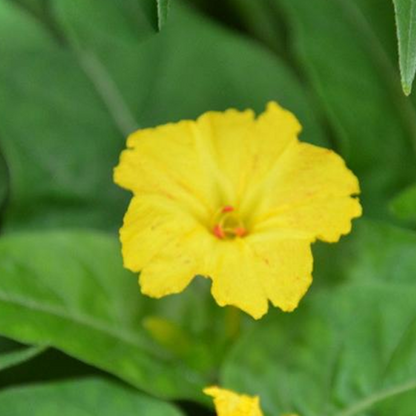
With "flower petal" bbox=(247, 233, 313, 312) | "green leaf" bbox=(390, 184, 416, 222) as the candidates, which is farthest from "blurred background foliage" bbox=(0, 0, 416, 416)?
"flower petal" bbox=(247, 233, 313, 312)

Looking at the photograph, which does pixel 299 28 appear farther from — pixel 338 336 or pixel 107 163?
pixel 338 336

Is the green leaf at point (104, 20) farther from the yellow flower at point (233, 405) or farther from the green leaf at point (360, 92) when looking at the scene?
the yellow flower at point (233, 405)

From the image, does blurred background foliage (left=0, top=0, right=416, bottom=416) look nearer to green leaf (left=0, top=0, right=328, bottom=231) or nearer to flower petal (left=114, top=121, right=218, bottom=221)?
green leaf (left=0, top=0, right=328, bottom=231)

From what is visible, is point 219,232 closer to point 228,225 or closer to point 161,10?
point 228,225

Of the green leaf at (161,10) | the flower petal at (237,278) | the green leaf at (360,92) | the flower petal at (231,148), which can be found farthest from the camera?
the green leaf at (360,92)

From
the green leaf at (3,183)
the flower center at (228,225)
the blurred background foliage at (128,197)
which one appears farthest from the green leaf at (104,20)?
the flower center at (228,225)

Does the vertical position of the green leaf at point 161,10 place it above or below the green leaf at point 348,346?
above

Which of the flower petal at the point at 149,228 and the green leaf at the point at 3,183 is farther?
the green leaf at the point at 3,183
